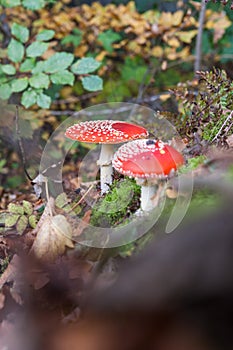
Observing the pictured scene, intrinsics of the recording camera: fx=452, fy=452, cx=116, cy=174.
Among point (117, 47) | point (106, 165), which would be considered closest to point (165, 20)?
point (117, 47)

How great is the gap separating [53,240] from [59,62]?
5.72 ft

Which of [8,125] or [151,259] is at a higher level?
[151,259]

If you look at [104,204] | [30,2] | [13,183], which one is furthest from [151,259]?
[13,183]

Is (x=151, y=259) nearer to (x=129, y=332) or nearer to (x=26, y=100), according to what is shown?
(x=129, y=332)

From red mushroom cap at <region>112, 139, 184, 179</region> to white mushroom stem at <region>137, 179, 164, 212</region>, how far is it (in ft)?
0.26

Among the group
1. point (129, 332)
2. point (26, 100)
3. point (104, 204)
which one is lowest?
point (26, 100)

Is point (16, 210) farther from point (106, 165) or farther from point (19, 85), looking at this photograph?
point (19, 85)

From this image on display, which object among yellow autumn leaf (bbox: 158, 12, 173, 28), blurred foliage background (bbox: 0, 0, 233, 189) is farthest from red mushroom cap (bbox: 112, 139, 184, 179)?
yellow autumn leaf (bbox: 158, 12, 173, 28)

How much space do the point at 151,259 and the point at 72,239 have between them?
0.60 meters

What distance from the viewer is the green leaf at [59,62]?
288 cm

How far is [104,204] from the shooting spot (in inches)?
65.9

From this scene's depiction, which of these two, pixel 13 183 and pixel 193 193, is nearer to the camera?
pixel 193 193

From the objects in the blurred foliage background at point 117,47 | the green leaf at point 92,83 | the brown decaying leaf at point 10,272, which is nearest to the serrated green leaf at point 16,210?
the brown decaying leaf at point 10,272

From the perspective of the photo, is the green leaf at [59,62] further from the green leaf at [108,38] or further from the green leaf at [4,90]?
the green leaf at [108,38]
